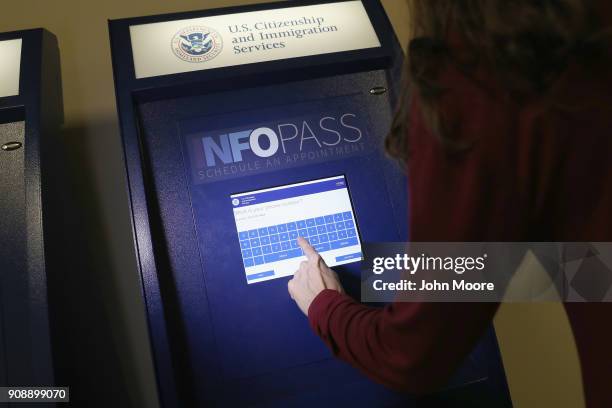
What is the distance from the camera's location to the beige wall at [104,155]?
179 centimetres

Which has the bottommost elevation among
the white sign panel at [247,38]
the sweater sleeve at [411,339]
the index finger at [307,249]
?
the sweater sleeve at [411,339]

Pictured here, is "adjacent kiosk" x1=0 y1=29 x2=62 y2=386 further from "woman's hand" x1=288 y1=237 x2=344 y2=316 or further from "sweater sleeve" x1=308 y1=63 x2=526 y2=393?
"sweater sleeve" x1=308 y1=63 x2=526 y2=393

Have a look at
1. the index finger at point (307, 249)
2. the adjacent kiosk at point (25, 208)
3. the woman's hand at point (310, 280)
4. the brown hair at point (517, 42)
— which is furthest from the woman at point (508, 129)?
the adjacent kiosk at point (25, 208)

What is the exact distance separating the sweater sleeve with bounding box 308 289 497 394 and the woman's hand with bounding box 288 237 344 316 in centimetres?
17

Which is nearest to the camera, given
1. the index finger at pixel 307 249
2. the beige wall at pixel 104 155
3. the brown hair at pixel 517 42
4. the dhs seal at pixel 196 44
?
the brown hair at pixel 517 42

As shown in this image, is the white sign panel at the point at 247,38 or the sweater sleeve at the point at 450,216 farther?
the white sign panel at the point at 247,38

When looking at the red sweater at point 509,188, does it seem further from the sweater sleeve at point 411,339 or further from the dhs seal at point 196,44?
the dhs seal at point 196,44

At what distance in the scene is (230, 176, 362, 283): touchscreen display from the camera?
130cm

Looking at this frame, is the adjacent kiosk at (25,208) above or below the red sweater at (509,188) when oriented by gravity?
above

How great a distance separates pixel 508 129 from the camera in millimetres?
685

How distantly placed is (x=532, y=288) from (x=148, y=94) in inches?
38.8

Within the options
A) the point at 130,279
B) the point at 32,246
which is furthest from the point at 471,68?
the point at 130,279

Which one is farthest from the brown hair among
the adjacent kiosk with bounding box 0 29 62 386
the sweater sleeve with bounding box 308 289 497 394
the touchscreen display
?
the adjacent kiosk with bounding box 0 29 62 386

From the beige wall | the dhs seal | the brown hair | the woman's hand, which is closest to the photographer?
the brown hair
